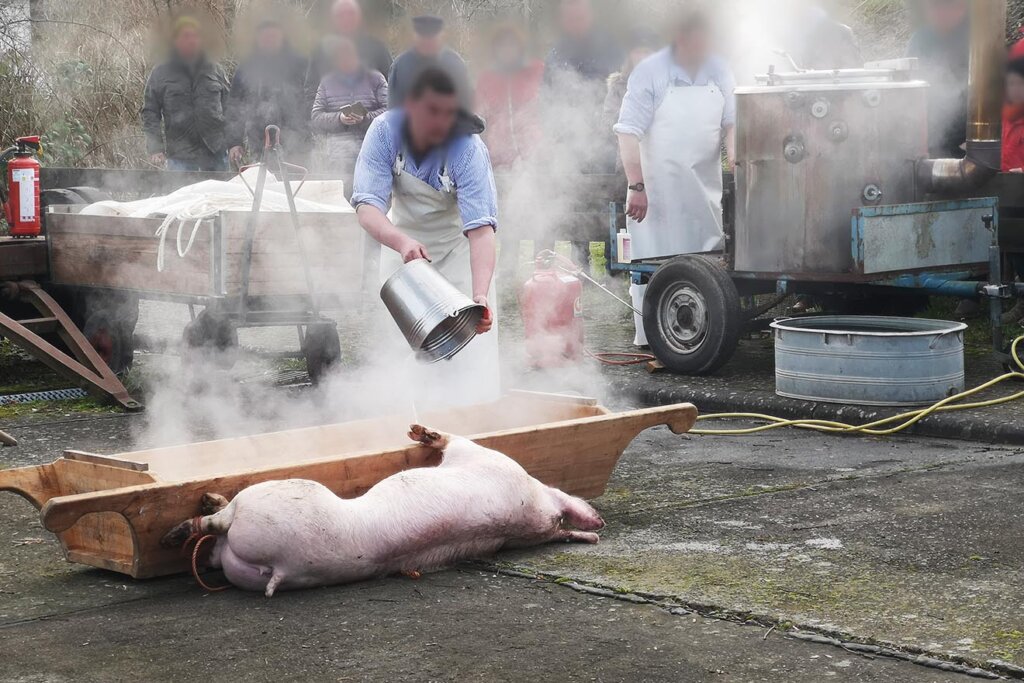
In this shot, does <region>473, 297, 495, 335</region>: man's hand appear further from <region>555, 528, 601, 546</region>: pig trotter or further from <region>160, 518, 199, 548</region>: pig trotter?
<region>160, 518, 199, 548</region>: pig trotter

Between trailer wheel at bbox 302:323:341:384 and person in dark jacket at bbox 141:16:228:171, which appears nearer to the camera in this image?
trailer wheel at bbox 302:323:341:384

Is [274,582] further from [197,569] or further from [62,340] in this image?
[62,340]

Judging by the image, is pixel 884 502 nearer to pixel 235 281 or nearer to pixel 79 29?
pixel 235 281

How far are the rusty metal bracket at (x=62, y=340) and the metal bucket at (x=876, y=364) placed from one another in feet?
11.1

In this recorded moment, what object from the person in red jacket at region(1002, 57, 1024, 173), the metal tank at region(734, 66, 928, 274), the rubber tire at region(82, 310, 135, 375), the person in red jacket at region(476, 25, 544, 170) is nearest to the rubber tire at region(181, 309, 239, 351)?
the rubber tire at region(82, 310, 135, 375)

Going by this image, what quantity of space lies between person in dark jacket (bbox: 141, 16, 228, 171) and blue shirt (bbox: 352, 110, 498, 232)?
325cm

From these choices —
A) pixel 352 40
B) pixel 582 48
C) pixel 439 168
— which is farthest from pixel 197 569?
pixel 582 48

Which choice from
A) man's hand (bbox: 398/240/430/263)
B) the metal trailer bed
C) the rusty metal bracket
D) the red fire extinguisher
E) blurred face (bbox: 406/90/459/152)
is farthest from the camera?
the red fire extinguisher

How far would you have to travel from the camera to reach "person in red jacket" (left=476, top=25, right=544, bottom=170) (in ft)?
21.8

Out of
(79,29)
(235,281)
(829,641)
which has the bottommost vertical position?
(829,641)

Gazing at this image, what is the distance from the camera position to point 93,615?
3539 mm

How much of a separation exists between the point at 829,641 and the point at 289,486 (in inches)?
58.3

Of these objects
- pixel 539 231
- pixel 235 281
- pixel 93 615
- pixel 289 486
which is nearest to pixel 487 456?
pixel 289 486

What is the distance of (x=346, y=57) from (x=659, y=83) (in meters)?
1.79
